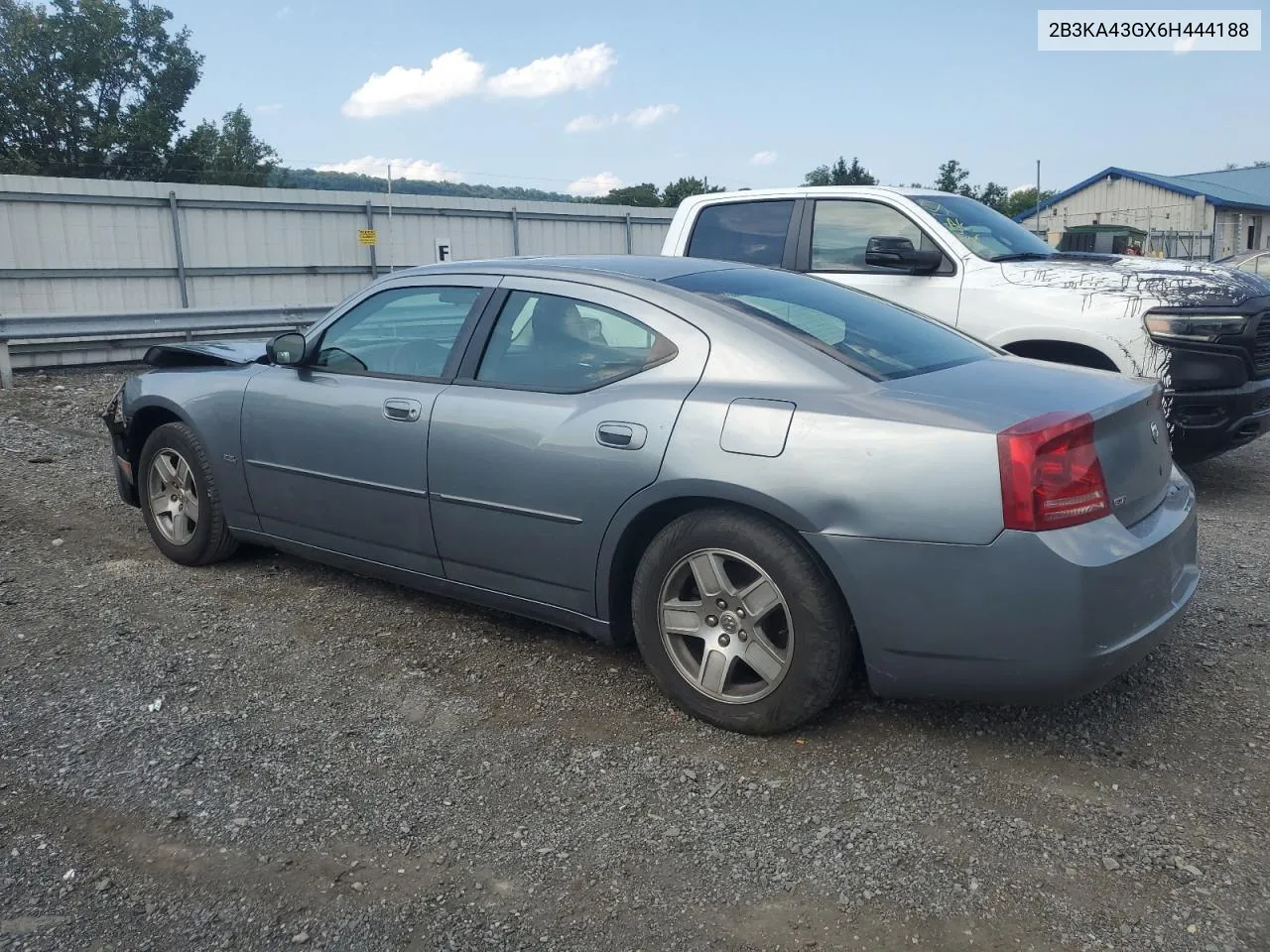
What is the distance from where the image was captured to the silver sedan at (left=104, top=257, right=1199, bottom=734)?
2.91 meters

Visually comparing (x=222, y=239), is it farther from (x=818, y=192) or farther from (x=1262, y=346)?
(x=1262, y=346)

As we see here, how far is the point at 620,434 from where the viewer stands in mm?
3469

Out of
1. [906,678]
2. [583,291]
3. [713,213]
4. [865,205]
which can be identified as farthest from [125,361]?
[906,678]

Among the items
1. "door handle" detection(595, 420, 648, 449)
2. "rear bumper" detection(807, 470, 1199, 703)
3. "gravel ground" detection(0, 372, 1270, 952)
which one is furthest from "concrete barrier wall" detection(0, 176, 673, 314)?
"rear bumper" detection(807, 470, 1199, 703)

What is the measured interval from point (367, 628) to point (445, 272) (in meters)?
1.50

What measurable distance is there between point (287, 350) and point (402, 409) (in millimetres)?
790

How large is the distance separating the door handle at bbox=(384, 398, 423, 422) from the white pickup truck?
289 centimetres

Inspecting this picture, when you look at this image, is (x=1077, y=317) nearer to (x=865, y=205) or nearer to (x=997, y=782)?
(x=865, y=205)

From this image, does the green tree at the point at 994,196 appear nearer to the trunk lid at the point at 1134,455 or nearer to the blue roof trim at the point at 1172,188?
the blue roof trim at the point at 1172,188

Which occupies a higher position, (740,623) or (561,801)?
(740,623)

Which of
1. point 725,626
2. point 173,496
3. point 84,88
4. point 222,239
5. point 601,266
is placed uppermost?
point 84,88

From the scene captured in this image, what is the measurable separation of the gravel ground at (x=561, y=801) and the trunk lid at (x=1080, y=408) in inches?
31.0

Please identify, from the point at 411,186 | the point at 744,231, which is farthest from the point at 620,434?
the point at 411,186

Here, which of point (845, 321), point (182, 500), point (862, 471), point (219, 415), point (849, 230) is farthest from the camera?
point (849, 230)
